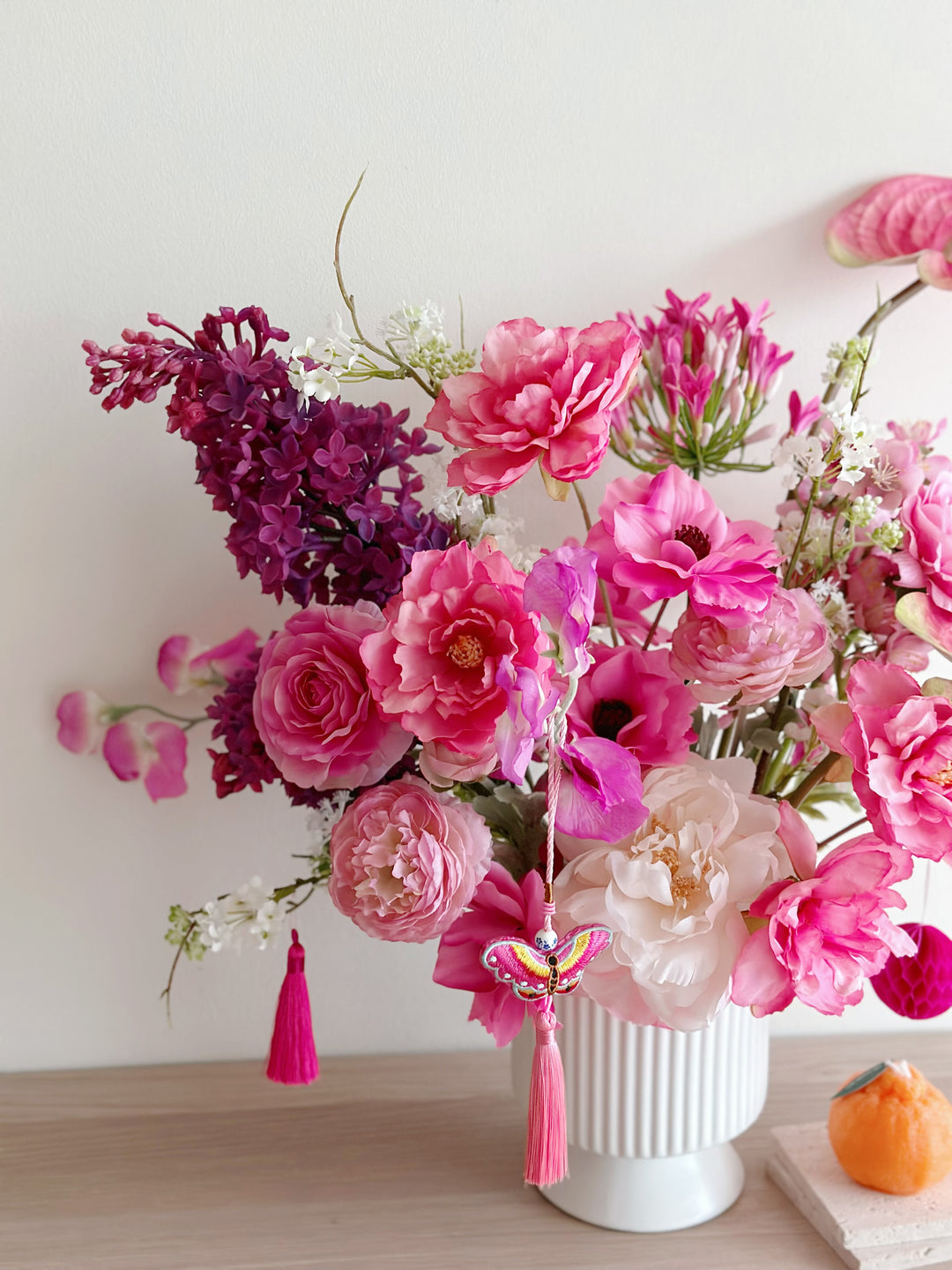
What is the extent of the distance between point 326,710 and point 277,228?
498 mm

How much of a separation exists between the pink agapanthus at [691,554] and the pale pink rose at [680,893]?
4.8 inches

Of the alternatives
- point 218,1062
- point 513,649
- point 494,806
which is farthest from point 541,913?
point 218,1062

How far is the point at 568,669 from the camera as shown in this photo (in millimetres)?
589

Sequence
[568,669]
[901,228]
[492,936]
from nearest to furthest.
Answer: [568,669]
[492,936]
[901,228]

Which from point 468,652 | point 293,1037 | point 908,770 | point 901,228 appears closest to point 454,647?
point 468,652

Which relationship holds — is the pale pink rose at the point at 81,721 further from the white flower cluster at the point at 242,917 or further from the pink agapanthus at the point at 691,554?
the pink agapanthus at the point at 691,554

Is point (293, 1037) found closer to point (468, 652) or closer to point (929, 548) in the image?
point (468, 652)

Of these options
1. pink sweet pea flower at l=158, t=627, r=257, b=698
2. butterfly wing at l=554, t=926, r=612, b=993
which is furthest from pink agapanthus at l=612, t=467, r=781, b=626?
pink sweet pea flower at l=158, t=627, r=257, b=698

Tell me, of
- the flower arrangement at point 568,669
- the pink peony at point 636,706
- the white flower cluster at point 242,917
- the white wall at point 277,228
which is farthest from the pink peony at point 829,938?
the white wall at point 277,228

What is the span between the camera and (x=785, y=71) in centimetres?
94

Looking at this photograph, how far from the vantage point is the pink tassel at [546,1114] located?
26.0 inches

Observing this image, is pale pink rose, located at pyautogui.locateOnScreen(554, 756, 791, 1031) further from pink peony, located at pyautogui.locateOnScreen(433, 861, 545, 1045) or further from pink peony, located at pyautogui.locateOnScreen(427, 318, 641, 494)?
pink peony, located at pyautogui.locateOnScreen(427, 318, 641, 494)

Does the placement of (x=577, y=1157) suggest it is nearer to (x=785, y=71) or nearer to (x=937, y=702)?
(x=937, y=702)

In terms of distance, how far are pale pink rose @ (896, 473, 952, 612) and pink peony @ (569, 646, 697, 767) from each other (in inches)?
6.4
